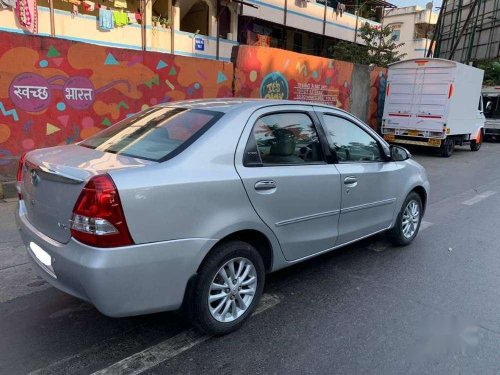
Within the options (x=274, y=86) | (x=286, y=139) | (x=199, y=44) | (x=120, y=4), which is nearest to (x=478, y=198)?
(x=286, y=139)

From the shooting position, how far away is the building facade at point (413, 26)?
45.5 metres

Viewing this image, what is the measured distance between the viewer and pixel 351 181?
12.8 ft

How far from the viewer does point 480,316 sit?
3455 mm

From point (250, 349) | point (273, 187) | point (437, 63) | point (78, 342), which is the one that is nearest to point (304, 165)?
point (273, 187)

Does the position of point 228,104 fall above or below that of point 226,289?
above

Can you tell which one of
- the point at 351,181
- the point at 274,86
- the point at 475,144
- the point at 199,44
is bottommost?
the point at 475,144

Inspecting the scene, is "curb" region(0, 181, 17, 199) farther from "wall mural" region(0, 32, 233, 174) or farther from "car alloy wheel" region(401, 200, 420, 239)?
"car alloy wheel" region(401, 200, 420, 239)

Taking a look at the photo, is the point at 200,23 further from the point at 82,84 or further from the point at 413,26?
the point at 413,26

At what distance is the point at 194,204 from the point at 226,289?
702 mm

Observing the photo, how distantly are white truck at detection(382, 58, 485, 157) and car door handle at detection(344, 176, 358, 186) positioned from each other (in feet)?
35.0

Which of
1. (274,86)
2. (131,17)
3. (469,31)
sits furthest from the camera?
(469,31)

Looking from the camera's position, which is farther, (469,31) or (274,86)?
(469,31)

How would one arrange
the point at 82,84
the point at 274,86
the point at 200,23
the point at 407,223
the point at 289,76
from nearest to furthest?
the point at 407,223
the point at 82,84
the point at 274,86
the point at 289,76
the point at 200,23

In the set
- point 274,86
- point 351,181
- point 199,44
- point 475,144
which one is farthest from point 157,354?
point 199,44
